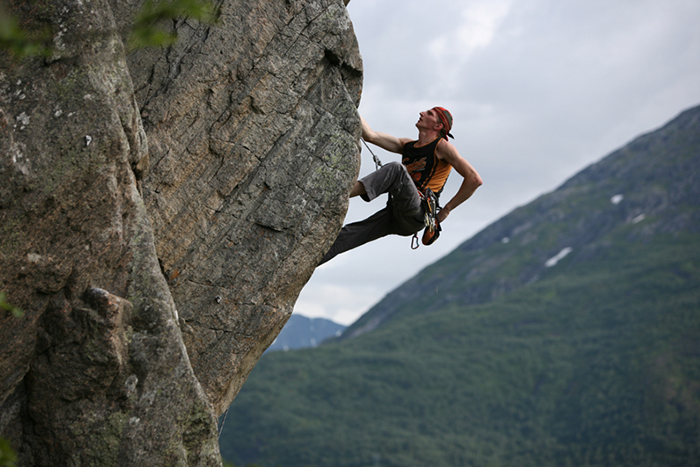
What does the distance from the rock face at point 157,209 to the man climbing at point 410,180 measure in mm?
700

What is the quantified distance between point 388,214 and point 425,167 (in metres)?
1.31

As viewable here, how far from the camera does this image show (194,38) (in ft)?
36.2

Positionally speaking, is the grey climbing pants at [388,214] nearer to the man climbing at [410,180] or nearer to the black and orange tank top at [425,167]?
the man climbing at [410,180]

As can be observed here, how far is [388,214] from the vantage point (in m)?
13.5

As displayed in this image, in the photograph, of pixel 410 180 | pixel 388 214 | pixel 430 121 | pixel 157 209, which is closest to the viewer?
pixel 157 209

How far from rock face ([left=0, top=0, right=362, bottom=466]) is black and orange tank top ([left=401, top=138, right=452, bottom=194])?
1.54 meters

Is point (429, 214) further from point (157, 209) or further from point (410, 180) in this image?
point (157, 209)

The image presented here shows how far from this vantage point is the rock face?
8.20m

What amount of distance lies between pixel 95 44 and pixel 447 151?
6887mm

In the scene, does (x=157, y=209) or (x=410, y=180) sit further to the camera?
(x=410, y=180)

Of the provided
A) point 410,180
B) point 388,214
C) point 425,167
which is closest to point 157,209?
point 410,180

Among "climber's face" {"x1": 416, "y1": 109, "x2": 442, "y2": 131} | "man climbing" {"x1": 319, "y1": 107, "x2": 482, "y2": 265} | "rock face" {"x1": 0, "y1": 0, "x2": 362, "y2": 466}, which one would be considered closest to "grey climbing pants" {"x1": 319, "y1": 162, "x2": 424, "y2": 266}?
"man climbing" {"x1": 319, "y1": 107, "x2": 482, "y2": 265}

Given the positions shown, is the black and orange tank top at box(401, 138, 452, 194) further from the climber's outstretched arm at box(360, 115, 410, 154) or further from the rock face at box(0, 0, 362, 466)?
the rock face at box(0, 0, 362, 466)

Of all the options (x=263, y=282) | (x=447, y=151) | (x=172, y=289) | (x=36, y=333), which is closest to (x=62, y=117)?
(x=36, y=333)
